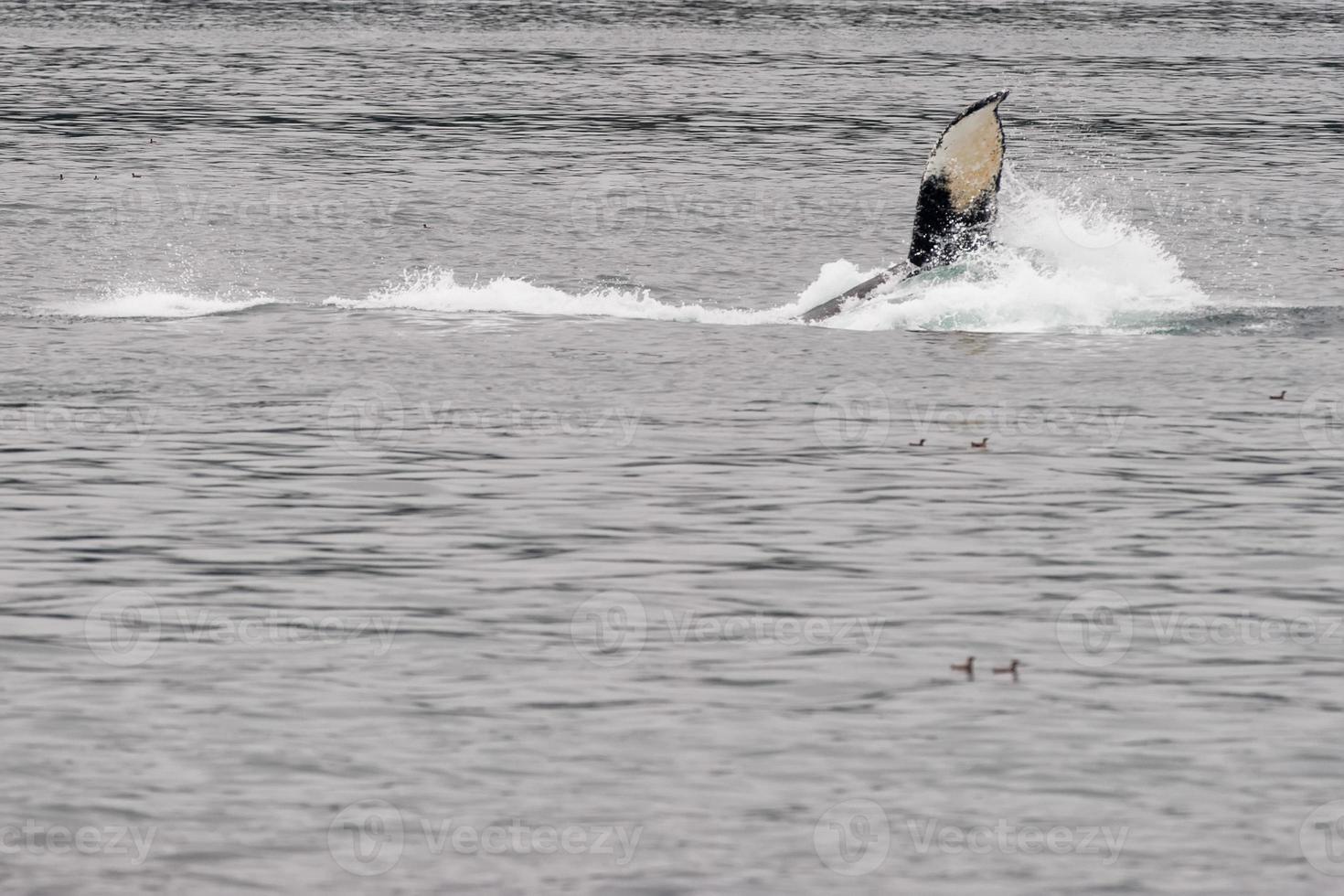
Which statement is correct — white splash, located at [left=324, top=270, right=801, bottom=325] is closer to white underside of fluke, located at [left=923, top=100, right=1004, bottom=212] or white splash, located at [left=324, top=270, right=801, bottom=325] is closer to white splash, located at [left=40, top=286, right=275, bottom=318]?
white splash, located at [left=40, top=286, right=275, bottom=318]

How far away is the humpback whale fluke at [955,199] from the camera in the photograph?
29.5 m

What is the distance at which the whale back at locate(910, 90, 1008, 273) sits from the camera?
96.4 feet

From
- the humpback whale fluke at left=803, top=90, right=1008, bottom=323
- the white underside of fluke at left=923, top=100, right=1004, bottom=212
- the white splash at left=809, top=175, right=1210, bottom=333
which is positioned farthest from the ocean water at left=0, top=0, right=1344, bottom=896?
the white underside of fluke at left=923, top=100, right=1004, bottom=212

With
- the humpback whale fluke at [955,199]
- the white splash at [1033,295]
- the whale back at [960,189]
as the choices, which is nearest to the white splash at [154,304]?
the humpback whale fluke at [955,199]

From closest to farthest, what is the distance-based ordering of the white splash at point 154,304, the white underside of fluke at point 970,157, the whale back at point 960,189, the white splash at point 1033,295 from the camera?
the white underside of fluke at point 970,157, the whale back at point 960,189, the white splash at point 1033,295, the white splash at point 154,304

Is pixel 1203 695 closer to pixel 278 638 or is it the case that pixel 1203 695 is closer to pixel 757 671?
pixel 757 671

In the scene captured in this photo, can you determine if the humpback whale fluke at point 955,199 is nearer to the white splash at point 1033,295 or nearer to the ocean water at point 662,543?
the white splash at point 1033,295

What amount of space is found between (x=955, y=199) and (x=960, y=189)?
0.90 ft

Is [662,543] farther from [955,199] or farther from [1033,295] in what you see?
[1033,295]

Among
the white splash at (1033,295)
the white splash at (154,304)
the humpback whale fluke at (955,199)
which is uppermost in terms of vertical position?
the humpback whale fluke at (955,199)

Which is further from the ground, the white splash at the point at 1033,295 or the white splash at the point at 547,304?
the white splash at the point at 1033,295

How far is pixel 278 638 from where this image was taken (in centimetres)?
1580

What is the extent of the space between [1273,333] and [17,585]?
1708cm

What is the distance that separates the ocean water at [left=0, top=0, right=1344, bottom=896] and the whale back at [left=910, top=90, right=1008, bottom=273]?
1.77ft
